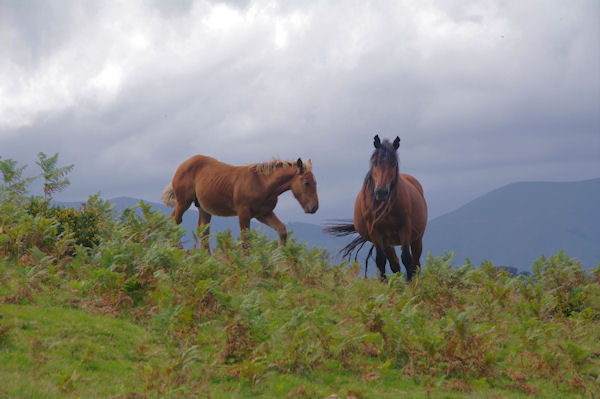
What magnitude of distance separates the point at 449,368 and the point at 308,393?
197 cm

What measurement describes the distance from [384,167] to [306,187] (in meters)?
3.15

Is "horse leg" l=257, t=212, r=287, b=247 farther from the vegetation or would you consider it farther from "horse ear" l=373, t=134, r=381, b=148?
"horse ear" l=373, t=134, r=381, b=148

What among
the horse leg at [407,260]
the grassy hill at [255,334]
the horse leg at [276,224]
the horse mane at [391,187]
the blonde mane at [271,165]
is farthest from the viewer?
the blonde mane at [271,165]

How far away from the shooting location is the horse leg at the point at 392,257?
10820mm

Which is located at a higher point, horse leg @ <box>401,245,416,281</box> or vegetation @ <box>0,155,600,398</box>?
horse leg @ <box>401,245,416,281</box>

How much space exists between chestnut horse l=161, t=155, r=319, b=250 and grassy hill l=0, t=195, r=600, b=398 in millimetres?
2846

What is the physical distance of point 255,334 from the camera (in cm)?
577

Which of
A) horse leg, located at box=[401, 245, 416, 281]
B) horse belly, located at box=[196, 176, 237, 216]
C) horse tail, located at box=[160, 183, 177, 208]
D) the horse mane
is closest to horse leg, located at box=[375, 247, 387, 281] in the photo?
horse leg, located at box=[401, 245, 416, 281]

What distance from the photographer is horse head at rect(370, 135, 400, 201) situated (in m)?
9.16

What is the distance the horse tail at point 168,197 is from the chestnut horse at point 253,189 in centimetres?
134

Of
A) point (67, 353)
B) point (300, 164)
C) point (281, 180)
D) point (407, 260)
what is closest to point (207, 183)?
point (281, 180)

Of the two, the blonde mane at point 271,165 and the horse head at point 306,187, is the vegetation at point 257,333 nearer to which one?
the horse head at point 306,187

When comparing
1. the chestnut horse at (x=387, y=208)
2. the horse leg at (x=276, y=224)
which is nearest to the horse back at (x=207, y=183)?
the horse leg at (x=276, y=224)

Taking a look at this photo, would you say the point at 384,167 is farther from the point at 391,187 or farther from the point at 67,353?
the point at 67,353
